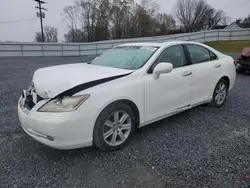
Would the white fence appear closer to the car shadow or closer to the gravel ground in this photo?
the car shadow

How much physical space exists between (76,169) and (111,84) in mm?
1112

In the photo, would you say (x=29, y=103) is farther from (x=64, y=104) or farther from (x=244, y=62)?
(x=244, y=62)

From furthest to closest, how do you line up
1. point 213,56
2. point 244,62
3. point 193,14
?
1. point 193,14
2. point 244,62
3. point 213,56

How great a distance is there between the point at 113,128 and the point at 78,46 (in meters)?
17.5

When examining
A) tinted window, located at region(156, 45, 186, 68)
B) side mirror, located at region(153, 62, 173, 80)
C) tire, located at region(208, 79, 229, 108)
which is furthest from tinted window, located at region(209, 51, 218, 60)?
side mirror, located at region(153, 62, 173, 80)

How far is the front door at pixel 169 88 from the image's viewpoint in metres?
3.00

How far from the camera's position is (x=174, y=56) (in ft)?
11.5

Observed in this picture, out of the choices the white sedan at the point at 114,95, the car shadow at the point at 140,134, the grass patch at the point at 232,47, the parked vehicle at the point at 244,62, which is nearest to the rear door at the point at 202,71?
the white sedan at the point at 114,95

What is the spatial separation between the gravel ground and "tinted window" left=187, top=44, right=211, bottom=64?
1.18 meters

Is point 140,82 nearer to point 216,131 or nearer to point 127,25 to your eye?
point 216,131

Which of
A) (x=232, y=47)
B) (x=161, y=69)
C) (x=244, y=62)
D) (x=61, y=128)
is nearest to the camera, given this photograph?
(x=61, y=128)

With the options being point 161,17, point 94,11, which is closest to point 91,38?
point 94,11

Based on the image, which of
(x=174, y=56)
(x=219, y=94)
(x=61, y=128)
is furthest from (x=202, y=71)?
(x=61, y=128)

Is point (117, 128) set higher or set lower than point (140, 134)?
higher
